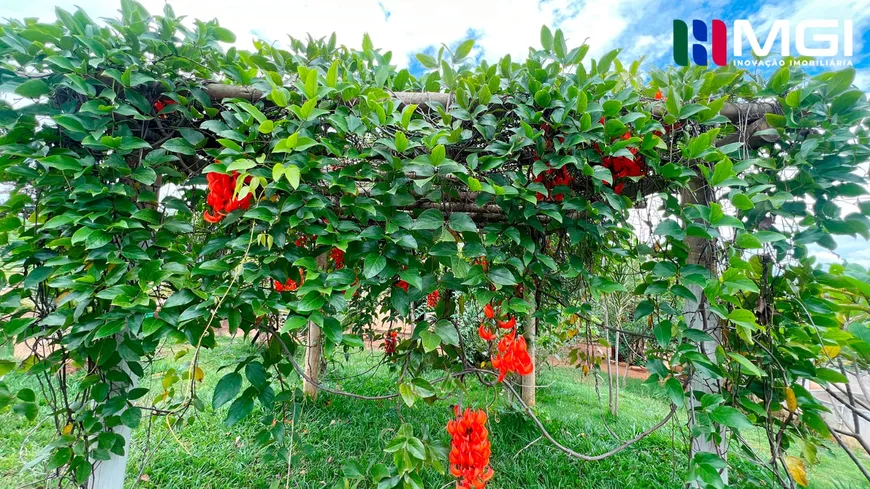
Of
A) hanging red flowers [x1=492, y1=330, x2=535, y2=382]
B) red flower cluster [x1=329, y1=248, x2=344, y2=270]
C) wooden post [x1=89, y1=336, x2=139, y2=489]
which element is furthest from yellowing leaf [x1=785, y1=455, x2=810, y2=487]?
wooden post [x1=89, y1=336, x2=139, y2=489]

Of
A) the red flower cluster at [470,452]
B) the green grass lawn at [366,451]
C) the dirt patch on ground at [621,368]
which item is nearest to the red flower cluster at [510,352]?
the red flower cluster at [470,452]

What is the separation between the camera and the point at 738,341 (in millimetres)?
1117

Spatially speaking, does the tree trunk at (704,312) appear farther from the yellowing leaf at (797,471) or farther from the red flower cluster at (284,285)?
the red flower cluster at (284,285)

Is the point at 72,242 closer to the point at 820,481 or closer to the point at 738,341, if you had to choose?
the point at 738,341

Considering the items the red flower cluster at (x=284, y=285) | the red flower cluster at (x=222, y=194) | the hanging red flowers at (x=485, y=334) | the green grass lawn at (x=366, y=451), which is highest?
the red flower cluster at (x=222, y=194)

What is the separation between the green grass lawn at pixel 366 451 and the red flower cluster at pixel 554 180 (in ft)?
3.29

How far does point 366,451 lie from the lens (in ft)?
7.51

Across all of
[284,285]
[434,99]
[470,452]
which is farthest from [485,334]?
[434,99]

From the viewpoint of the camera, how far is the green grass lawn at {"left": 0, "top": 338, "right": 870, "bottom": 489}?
1.99 metres

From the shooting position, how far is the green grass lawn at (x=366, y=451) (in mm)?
1994

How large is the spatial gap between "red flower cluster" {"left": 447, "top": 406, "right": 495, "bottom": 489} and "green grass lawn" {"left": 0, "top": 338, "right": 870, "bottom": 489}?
58 cm

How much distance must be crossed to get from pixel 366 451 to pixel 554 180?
6.87 feet

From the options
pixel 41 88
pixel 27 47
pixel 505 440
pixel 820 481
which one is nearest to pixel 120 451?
pixel 41 88

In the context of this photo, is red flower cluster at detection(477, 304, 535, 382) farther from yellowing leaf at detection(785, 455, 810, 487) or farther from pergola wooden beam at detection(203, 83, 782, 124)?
yellowing leaf at detection(785, 455, 810, 487)
